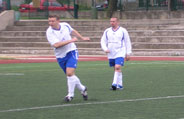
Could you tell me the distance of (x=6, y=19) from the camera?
1316 inches

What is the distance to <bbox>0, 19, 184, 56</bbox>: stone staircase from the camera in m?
27.5

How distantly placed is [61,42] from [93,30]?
20631 mm

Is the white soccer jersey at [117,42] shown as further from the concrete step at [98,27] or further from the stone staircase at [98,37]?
the concrete step at [98,27]

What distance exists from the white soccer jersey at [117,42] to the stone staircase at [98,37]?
1264cm

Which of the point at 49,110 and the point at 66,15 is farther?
the point at 66,15

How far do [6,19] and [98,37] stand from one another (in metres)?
6.64

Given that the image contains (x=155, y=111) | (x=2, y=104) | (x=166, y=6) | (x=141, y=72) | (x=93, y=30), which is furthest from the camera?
(x=166, y=6)

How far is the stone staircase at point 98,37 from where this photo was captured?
90.2 feet

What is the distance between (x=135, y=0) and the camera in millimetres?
36438

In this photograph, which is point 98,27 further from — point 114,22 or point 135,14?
point 114,22

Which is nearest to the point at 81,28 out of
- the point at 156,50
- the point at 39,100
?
the point at 156,50

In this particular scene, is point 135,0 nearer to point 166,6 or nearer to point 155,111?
point 166,6

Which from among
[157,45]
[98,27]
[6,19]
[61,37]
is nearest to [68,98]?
[61,37]

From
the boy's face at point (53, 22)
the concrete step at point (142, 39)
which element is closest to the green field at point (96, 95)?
the boy's face at point (53, 22)
